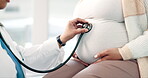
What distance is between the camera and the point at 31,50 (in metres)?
1.22

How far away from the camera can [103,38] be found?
3.49ft

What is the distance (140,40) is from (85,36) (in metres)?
0.29

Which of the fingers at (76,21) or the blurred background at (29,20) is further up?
the fingers at (76,21)

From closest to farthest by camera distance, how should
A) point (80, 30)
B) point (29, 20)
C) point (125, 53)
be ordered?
1. point (125, 53)
2. point (80, 30)
3. point (29, 20)

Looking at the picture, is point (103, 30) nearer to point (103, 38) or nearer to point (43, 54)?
point (103, 38)

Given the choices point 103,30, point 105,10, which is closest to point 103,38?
point 103,30

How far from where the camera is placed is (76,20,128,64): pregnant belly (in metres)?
1.06

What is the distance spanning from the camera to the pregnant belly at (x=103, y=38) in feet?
3.48

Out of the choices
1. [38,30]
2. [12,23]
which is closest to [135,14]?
[38,30]

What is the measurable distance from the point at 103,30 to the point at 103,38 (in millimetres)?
41

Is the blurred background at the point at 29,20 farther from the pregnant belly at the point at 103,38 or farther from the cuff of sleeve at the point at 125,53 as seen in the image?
the cuff of sleeve at the point at 125,53

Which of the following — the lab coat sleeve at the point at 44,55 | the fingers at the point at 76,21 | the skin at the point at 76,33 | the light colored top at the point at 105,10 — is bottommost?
the lab coat sleeve at the point at 44,55

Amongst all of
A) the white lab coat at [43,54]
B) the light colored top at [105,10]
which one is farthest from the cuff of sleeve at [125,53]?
the white lab coat at [43,54]

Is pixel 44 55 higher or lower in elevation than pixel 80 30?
lower
